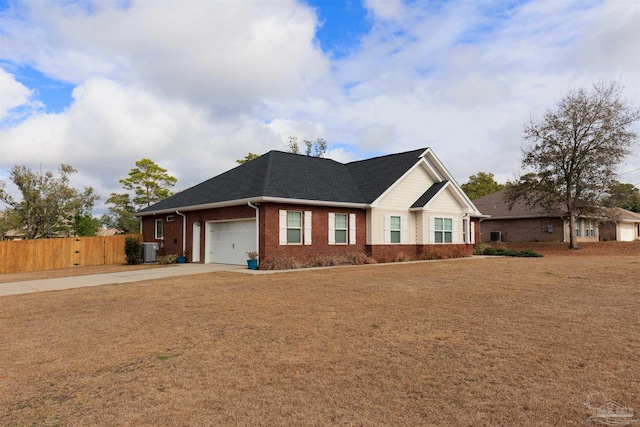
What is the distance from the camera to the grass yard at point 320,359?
393cm

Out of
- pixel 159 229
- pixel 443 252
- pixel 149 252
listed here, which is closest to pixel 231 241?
pixel 149 252

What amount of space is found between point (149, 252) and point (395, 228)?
13351mm

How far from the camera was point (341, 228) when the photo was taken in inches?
814

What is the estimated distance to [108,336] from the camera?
22.1 feet

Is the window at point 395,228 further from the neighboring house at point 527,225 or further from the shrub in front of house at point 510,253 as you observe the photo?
the neighboring house at point 527,225

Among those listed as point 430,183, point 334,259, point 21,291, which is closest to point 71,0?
point 21,291

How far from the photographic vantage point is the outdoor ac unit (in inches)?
880

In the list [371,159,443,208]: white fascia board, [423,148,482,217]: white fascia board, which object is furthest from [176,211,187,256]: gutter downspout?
[423,148,482,217]: white fascia board

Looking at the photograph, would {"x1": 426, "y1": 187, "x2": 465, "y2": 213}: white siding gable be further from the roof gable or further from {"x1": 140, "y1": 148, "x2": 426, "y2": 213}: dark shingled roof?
{"x1": 140, "y1": 148, "x2": 426, "y2": 213}: dark shingled roof

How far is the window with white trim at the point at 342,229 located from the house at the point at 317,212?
5 centimetres

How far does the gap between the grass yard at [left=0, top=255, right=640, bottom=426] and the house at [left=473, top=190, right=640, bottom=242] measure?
2664 centimetres

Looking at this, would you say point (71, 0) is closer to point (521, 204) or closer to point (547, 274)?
point (547, 274)

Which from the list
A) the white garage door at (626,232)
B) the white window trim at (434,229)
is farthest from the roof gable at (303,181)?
the white garage door at (626,232)

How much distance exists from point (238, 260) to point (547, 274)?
13141mm
